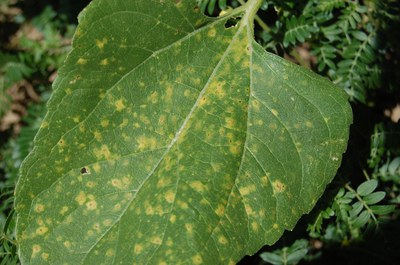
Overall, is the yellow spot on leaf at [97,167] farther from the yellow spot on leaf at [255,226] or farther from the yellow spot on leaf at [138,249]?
the yellow spot on leaf at [255,226]

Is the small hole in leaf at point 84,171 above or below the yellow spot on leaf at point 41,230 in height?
above

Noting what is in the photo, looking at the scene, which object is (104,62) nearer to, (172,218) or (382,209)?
(172,218)

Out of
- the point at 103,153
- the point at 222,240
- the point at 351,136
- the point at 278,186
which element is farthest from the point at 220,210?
the point at 351,136

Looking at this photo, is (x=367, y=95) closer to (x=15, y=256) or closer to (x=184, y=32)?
(x=184, y=32)

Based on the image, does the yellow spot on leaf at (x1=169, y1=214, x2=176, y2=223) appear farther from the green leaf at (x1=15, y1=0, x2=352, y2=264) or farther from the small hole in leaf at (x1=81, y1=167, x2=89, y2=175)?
the small hole in leaf at (x1=81, y1=167, x2=89, y2=175)

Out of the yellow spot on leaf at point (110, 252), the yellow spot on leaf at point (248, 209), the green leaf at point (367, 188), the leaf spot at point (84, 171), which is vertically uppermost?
the leaf spot at point (84, 171)

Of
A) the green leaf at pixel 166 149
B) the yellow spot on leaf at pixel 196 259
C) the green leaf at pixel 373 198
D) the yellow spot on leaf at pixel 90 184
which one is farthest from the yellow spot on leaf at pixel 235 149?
the green leaf at pixel 373 198

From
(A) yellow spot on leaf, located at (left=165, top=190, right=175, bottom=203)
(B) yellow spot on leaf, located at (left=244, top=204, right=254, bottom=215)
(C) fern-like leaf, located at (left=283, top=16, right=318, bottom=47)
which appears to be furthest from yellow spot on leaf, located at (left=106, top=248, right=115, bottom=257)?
(C) fern-like leaf, located at (left=283, top=16, right=318, bottom=47)

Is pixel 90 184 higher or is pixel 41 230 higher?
pixel 90 184

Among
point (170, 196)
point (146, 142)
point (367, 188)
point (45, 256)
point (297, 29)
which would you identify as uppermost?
point (297, 29)
